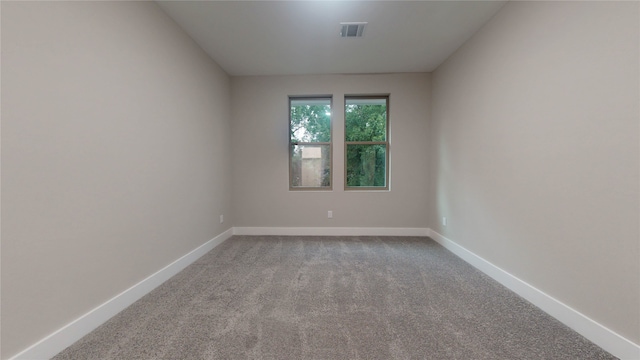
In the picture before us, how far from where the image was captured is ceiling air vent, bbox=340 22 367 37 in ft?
8.02

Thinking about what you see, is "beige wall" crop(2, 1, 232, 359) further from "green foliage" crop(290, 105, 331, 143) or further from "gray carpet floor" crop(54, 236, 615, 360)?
"green foliage" crop(290, 105, 331, 143)

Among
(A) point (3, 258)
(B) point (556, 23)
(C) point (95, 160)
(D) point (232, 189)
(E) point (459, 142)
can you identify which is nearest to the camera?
(A) point (3, 258)

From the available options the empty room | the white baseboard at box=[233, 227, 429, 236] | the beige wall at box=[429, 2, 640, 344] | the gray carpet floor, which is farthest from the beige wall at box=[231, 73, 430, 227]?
the gray carpet floor

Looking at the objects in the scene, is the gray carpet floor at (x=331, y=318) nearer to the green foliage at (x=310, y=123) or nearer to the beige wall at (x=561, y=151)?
the beige wall at (x=561, y=151)

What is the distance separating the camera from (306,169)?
4016 millimetres

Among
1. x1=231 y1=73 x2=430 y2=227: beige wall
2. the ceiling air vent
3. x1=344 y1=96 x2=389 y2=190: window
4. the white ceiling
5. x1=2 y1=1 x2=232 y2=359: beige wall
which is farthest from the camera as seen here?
x1=344 y1=96 x2=389 y2=190: window

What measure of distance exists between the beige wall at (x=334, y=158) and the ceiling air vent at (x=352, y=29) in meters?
1.15

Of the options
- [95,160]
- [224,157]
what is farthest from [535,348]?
[224,157]

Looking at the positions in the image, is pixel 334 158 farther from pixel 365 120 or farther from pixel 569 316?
pixel 569 316

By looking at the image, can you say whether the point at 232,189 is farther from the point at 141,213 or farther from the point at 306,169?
the point at 141,213

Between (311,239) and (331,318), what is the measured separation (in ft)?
6.48

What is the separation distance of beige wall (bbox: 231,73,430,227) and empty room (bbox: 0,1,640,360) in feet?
0.94

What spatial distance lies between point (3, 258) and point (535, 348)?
9.52 feet

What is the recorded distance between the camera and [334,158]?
12.7 feet
